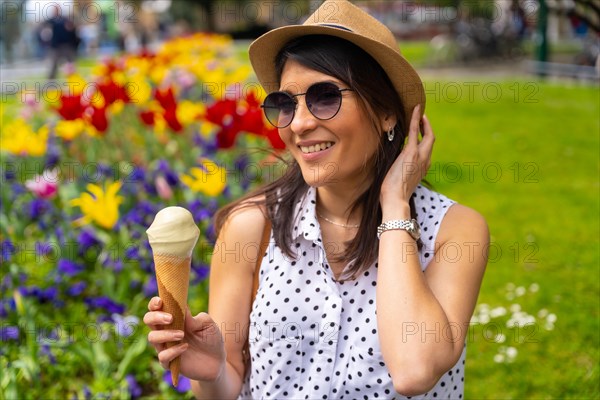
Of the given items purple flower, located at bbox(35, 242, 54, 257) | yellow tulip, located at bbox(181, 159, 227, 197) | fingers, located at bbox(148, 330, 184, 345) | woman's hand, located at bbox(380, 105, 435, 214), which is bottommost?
purple flower, located at bbox(35, 242, 54, 257)

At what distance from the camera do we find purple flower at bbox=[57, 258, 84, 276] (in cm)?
357

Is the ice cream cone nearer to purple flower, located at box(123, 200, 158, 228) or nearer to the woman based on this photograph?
the woman

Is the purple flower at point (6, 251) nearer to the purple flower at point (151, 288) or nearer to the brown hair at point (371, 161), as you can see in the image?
the purple flower at point (151, 288)

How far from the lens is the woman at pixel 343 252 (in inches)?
73.6

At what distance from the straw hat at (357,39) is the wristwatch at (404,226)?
0.34 metres

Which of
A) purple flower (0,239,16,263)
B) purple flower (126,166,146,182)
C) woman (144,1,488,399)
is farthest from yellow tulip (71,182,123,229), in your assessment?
woman (144,1,488,399)

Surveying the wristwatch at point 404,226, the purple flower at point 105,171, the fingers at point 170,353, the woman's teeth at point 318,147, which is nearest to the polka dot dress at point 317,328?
the wristwatch at point 404,226

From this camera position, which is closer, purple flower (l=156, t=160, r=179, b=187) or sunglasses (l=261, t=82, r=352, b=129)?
sunglasses (l=261, t=82, r=352, b=129)

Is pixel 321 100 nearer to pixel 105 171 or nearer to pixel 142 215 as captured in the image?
pixel 142 215

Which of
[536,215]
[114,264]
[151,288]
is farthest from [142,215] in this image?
[536,215]

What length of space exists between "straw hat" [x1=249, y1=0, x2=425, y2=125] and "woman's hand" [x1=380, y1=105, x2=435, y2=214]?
0.08 meters

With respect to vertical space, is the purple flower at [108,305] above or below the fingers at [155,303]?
below

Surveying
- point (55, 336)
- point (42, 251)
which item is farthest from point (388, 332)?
point (42, 251)

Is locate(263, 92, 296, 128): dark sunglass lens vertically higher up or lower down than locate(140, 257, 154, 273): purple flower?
higher up
